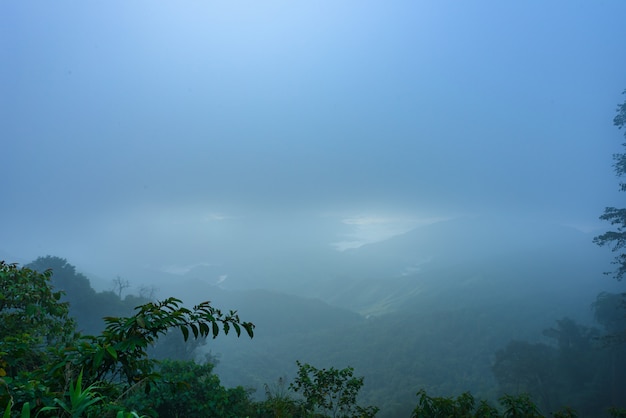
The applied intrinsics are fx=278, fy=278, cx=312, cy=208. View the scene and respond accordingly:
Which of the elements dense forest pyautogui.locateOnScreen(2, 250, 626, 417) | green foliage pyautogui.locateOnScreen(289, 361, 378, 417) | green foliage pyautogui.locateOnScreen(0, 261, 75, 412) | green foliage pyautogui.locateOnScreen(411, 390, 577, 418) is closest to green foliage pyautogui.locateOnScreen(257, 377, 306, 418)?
dense forest pyautogui.locateOnScreen(2, 250, 626, 417)

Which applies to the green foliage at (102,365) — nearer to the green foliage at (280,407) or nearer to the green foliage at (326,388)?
the green foliage at (280,407)

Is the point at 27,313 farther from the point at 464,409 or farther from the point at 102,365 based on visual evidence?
the point at 464,409

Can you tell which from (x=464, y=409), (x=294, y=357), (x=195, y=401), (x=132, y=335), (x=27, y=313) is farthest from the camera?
(x=294, y=357)

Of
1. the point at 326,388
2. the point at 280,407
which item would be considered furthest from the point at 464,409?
the point at 280,407

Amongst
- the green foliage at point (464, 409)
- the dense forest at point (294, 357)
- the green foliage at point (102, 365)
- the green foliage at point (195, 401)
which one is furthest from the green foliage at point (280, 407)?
the green foliage at point (102, 365)

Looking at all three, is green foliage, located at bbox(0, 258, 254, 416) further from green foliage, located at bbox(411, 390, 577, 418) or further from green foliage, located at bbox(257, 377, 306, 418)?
green foliage, located at bbox(411, 390, 577, 418)

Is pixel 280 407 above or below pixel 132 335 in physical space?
below

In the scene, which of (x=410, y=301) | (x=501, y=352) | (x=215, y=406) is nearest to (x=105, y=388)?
(x=215, y=406)

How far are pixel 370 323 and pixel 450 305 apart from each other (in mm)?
56293

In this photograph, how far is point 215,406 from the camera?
9844 mm

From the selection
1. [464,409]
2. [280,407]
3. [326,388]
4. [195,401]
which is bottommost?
[195,401]

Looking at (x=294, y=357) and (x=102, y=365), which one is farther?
(x=294, y=357)

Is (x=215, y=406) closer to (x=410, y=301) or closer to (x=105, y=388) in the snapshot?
(x=105, y=388)

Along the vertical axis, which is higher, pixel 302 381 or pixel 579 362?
pixel 302 381
